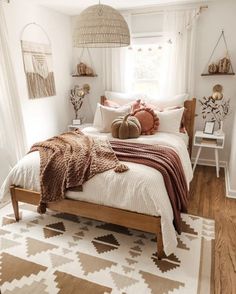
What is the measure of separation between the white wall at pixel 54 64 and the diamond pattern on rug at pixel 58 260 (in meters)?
1.93

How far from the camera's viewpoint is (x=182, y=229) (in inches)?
89.0

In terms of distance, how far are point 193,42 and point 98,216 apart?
2800 millimetres

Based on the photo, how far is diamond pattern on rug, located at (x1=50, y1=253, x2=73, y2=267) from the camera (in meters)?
1.88

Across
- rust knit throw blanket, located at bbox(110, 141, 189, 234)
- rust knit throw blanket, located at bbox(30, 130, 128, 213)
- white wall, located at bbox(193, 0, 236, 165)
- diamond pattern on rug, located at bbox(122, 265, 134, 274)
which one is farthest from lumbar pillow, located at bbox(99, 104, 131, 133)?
diamond pattern on rug, located at bbox(122, 265, 134, 274)

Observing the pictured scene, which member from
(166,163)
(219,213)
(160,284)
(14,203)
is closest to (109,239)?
(160,284)

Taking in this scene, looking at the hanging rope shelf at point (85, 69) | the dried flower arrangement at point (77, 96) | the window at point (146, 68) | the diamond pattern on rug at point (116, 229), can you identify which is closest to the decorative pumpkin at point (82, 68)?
the hanging rope shelf at point (85, 69)

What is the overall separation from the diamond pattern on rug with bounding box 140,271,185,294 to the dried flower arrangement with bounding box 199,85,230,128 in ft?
8.22

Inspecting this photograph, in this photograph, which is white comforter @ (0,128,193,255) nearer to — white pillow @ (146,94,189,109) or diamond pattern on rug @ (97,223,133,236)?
diamond pattern on rug @ (97,223,133,236)

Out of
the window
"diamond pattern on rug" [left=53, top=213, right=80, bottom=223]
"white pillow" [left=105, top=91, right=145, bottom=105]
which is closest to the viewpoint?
"diamond pattern on rug" [left=53, top=213, right=80, bottom=223]

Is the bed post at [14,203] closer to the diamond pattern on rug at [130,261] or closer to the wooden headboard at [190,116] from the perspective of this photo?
the diamond pattern on rug at [130,261]

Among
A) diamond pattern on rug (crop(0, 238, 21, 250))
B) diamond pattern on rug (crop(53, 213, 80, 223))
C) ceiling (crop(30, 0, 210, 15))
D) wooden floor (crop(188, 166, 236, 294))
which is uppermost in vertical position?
ceiling (crop(30, 0, 210, 15))

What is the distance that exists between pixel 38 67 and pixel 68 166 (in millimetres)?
1994

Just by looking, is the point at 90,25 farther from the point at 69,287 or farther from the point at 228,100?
the point at 228,100

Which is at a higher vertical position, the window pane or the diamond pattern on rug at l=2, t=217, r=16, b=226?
the window pane
